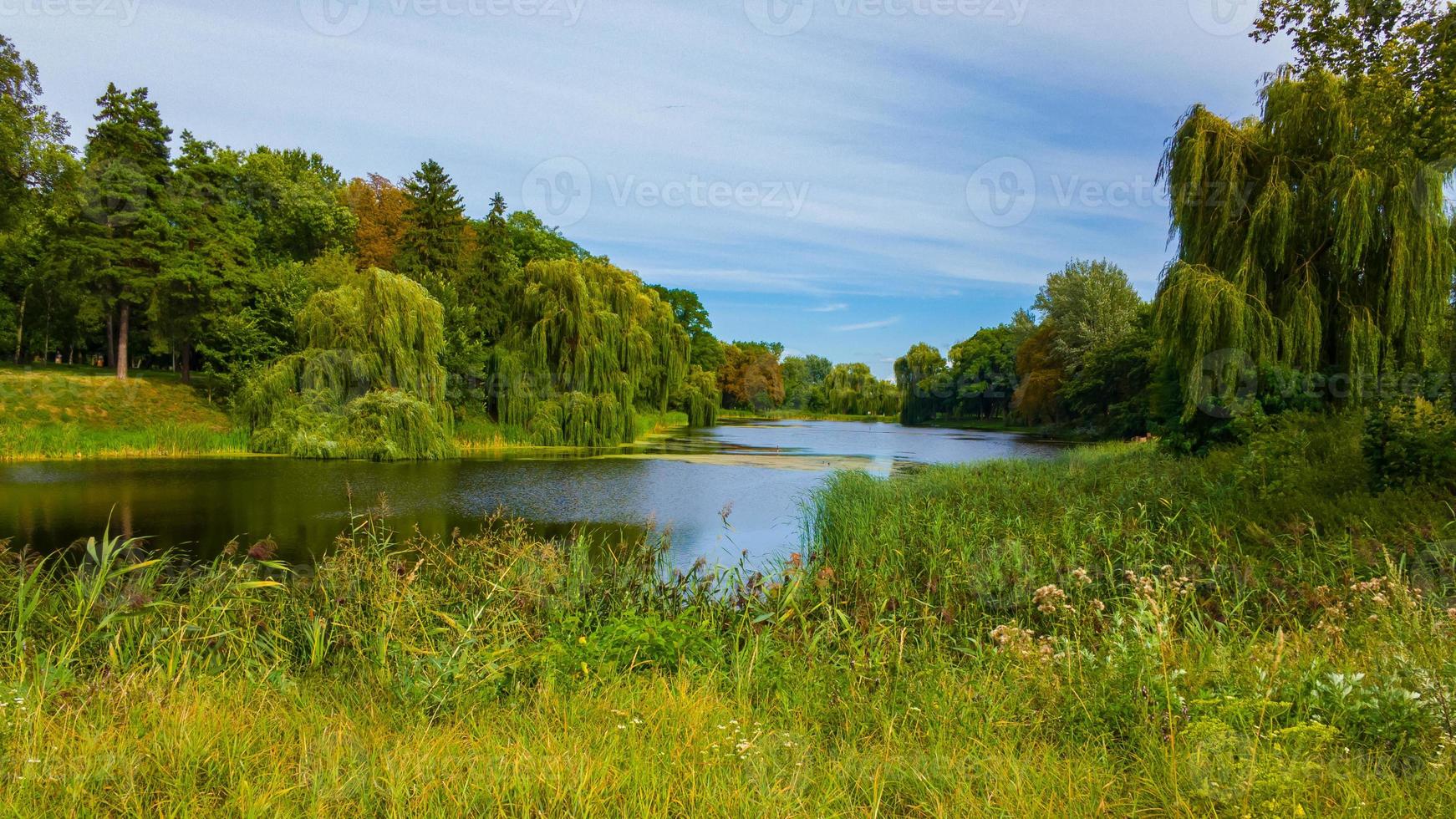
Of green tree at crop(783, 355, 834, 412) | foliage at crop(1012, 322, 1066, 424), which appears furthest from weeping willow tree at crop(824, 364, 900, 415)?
foliage at crop(1012, 322, 1066, 424)

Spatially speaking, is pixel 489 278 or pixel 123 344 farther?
pixel 489 278

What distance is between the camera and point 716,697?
295 centimetres

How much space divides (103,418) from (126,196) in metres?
7.41

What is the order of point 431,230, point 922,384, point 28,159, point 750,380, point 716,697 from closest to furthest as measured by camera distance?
point 716,697, point 28,159, point 431,230, point 922,384, point 750,380

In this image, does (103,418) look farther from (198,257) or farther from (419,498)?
(419,498)

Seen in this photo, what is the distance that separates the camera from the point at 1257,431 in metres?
10.7

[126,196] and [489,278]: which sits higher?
[126,196]

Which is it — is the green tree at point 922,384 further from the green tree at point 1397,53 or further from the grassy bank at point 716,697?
the grassy bank at point 716,697

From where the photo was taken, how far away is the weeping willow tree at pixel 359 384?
18.6 meters

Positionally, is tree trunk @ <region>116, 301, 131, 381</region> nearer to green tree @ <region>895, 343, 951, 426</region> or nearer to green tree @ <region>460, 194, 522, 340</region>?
green tree @ <region>460, 194, 522, 340</region>

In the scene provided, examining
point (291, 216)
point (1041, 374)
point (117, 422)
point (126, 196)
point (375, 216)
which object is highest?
point (375, 216)

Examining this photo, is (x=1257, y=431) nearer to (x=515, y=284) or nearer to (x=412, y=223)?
(x=515, y=284)

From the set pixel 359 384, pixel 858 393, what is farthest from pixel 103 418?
pixel 858 393

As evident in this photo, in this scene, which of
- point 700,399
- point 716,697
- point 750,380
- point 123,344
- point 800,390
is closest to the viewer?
point 716,697
